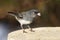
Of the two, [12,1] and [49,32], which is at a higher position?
[12,1]

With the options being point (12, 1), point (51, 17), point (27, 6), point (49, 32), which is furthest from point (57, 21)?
point (49, 32)

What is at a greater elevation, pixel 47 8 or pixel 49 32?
pixel 47 8

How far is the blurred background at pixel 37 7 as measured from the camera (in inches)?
53.2

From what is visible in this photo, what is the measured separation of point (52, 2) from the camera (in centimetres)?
137

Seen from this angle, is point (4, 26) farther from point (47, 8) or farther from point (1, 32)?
point (47, 8)

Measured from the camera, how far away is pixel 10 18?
1.33 metres

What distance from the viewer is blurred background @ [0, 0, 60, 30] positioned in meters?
1.35

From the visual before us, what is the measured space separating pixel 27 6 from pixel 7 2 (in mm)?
144

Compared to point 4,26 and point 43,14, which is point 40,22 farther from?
point 4,26

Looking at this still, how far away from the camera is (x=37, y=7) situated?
4.44 feet

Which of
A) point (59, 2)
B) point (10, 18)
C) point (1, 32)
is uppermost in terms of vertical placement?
point (59, 2)

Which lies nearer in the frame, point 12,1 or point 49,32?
point 49,32

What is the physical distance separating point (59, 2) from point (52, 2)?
50 mm

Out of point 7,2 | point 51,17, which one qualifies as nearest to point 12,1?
point 7,2
